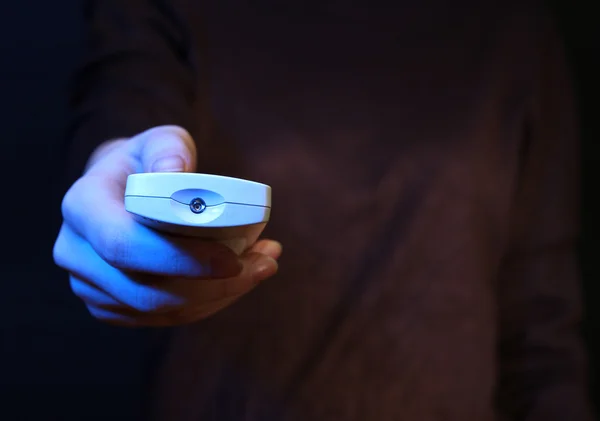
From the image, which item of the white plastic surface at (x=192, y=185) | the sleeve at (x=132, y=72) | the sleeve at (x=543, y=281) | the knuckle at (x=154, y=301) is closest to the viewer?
the white plastic surface at (x=192, y=185)

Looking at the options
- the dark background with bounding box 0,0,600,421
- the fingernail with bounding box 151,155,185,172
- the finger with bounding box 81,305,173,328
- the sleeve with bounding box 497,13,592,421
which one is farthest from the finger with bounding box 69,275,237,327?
the sleeve with bounding box 497,13,592,421

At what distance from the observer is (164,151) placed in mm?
389

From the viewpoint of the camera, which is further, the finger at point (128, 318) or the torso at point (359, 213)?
the torso at point (359, 213)

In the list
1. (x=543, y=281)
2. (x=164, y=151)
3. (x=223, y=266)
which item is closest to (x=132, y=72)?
(x=164, y=151)

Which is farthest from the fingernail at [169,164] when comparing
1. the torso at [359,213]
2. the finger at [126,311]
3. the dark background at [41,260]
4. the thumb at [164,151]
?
the dark background at [41,260]

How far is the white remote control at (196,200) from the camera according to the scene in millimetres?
261

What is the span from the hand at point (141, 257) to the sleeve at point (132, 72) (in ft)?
0.43

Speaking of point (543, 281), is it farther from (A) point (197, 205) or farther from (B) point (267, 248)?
(A) point (197, 205)

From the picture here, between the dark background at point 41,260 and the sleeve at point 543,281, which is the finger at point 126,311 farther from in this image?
the sleeve at point 543,281

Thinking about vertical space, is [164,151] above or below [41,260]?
above

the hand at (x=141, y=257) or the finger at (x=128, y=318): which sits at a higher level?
the hand at (x=141, y=257)

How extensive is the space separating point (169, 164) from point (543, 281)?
54 cm

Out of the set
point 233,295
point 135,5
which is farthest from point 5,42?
point 233,295

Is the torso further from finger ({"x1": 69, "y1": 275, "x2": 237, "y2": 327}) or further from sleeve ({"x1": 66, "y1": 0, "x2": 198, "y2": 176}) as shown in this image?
finger ({"x1": 69, "y1": 275, "x2": 237, "y2": 327})
